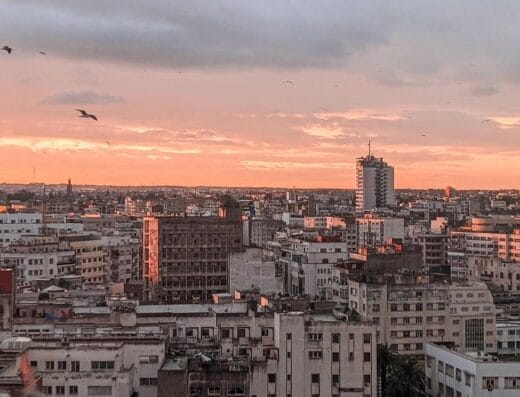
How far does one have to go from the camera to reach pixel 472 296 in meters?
61.1

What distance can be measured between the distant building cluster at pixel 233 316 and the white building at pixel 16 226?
0.18 metres

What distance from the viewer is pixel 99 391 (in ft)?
119

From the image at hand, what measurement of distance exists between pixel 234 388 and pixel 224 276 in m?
51.3

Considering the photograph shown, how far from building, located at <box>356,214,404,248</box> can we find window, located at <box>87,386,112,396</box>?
99.9 m

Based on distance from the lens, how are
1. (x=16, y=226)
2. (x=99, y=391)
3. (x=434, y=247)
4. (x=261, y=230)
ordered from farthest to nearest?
1. (x=261, y=230)
2. (x=434, y=247)
3. (x=16, y=226)
4. (x=99, y=391)

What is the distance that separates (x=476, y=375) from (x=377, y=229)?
9488 centimetres

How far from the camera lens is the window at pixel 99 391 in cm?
3631

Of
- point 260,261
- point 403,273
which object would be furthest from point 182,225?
point 403,273

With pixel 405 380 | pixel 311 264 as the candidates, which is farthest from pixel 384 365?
pixel 311 264

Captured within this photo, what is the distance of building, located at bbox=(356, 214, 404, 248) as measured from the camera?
137 m

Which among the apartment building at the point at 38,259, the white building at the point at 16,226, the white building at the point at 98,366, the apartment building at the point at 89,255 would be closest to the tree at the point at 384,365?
the white building at the point at 98,366

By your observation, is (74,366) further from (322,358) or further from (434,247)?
(434,247)

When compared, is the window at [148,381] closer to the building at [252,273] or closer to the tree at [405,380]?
the tree at [405,380]

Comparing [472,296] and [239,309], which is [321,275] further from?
[239,309]
